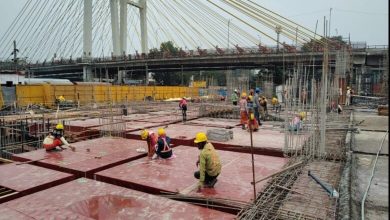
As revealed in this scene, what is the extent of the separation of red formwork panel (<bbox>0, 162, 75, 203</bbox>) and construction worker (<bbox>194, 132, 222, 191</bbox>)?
2967mm

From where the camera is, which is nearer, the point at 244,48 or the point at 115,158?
the point at 115,158

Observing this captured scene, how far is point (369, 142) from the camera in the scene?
9.89 m

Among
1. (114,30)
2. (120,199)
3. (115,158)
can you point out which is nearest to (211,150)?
(120,199)

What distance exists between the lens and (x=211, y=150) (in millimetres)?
5605

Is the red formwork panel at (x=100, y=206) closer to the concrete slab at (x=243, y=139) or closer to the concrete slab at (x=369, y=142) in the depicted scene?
the concrete slab at (x=243, y=139)

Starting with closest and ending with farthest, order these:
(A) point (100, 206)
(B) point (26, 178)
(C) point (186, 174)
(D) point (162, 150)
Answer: (A) point (100, 206) → (B) point (26, 178) → (C) point (186, 174) → (D) point (162, 150)

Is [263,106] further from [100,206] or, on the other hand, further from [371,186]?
[100,206]

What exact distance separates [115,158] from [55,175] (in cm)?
163

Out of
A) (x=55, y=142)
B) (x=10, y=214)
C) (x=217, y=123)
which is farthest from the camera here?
(x=217, y=123)

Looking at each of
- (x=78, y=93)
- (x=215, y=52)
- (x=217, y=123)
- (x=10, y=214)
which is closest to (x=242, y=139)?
(x=217, y=123)

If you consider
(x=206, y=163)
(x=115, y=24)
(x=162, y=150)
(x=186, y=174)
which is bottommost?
(x=186, y=174)

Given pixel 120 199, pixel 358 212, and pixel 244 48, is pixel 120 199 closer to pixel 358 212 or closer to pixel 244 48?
pixel 358 212

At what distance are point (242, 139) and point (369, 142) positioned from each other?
386cm

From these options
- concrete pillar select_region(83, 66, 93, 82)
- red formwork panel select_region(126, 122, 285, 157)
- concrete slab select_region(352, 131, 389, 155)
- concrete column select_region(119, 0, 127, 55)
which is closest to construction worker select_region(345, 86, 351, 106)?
concrete slab select_region(352, 131, 389, 155)
